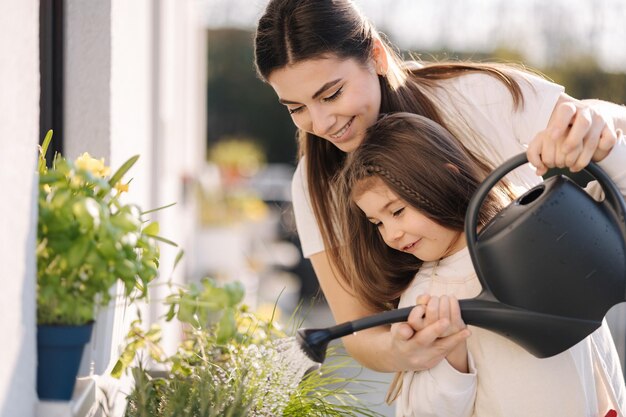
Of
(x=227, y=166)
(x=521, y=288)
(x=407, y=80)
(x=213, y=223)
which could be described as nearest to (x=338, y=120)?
(x=407, y=80)

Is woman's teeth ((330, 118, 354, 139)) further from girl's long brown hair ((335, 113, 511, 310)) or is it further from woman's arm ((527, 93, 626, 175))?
woman's arm ((527, 93, 626, 175))

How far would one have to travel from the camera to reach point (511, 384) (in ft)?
4.94

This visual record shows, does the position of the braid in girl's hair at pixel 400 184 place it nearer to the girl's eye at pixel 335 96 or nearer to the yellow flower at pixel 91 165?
the girl's eye at pixel 335 96

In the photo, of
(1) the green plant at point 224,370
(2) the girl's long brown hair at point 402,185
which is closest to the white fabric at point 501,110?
(2) the girl's long brown hair at point 402,185

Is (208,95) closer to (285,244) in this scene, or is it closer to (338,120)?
(285,244)

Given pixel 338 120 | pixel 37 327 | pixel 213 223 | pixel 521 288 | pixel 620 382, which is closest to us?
pixel 37 327

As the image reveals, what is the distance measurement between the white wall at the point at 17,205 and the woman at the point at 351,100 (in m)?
0.70

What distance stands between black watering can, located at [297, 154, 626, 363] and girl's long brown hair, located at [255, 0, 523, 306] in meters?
0.51

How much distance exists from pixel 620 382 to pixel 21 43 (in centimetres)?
121

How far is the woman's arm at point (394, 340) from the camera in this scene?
4.59 ft

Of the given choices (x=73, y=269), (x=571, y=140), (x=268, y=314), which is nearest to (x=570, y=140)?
(x=571, y=140)

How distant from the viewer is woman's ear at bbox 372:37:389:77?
1.88 meters

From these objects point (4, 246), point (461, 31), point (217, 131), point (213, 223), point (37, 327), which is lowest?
point (217, 131)

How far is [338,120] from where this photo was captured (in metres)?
1.75
